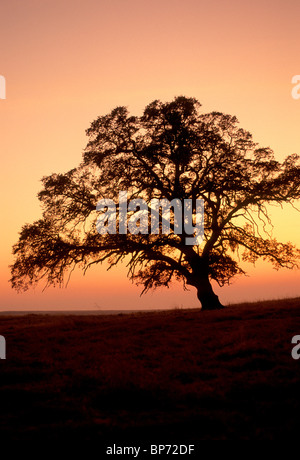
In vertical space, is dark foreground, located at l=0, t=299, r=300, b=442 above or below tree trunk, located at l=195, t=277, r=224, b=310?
below

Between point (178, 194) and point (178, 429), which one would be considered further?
point (178, 194)

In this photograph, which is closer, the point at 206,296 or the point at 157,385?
the point at 157,385

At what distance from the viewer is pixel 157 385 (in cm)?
1029

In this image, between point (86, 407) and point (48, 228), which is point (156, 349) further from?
point (48, 228)

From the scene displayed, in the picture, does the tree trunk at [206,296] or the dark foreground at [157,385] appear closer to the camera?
the dark foreground at [157,385]

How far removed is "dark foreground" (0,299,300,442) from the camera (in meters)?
7.73

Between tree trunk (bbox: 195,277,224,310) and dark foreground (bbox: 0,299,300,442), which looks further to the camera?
tree trunk (bbox: 195,277,224,310)

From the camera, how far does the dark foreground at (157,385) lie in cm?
773

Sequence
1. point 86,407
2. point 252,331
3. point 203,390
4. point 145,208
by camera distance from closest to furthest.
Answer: point 86,407
point 203,390
point 252,331
point 145,208

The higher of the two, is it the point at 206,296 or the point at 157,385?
the point at 206,296

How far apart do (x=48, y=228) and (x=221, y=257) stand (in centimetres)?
1062

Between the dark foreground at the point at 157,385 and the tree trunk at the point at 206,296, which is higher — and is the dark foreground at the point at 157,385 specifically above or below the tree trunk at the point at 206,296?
below
